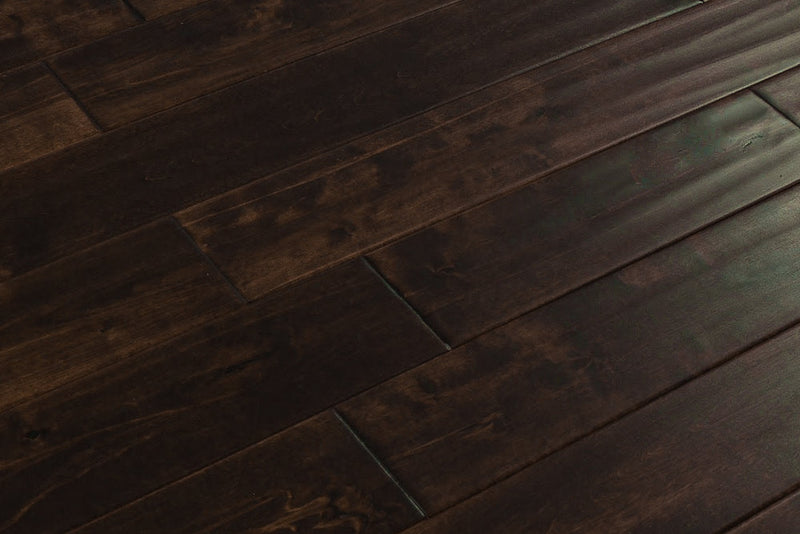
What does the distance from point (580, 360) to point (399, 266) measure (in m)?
0.30

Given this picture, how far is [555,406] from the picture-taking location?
1484 mm

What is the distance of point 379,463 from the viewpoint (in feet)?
4.66

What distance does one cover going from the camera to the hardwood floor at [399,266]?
4.61ft

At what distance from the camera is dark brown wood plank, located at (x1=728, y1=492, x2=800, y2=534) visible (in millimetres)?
1361

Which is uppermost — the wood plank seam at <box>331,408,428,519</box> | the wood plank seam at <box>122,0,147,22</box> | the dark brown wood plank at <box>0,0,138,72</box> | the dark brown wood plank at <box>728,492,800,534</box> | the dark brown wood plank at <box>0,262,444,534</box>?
the dark brown wood plank at <box>0,0,138,72</box>

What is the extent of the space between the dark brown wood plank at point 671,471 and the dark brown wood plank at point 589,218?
0.24m

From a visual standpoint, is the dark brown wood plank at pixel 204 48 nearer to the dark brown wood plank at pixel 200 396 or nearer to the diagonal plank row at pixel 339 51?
the diagonal plank row at pixel 339 51

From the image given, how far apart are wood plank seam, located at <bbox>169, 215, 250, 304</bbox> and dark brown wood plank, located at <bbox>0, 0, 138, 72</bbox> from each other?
1.63 feet

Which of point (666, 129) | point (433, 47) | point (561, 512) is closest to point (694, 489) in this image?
point (561, 512)

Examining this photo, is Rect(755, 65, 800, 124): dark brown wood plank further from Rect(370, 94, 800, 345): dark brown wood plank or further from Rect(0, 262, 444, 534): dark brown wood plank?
Rect(0, 262, 444, 534): dark brown wood plank

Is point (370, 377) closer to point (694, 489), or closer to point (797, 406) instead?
point (694, 489)

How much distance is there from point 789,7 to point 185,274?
1228mm

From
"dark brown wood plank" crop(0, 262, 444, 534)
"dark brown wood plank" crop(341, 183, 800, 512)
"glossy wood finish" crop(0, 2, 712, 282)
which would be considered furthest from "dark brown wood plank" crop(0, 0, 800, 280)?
"dark brown wood plank" crop(341, 183, 800, 512)

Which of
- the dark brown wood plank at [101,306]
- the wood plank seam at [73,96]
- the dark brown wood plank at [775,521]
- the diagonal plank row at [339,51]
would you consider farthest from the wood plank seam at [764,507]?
the wood plank seam at [73,96]
